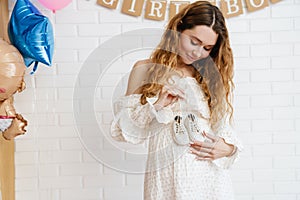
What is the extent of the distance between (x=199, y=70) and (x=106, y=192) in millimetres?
863

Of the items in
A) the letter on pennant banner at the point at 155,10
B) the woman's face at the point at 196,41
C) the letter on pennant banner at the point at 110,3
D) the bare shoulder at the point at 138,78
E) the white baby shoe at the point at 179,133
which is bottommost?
the white baby shoe at the point at 179,133

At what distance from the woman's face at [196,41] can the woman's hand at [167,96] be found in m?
0.12

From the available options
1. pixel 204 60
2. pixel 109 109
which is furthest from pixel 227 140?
pixel 109 109

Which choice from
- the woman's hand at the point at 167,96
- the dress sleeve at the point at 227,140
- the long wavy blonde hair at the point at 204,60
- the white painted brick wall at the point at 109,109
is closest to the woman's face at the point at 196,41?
the long wavy blonde hair at the point at 204,60

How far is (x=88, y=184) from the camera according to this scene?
248 centimetres

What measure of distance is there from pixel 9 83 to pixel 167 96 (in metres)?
0.54

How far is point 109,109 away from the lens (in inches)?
95.6

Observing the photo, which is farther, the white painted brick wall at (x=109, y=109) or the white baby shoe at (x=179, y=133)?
the white painted brick wall at (x=109, y=109)

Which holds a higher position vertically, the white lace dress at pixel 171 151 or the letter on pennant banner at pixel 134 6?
the letter on pennant banner at pixel 134 6

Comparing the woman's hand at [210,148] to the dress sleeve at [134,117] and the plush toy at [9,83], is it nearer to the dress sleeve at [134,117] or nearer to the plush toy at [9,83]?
the dress sleeve at [134,117]

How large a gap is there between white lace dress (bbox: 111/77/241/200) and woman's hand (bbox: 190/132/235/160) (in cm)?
2

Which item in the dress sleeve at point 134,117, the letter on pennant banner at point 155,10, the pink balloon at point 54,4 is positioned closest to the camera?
the dress sleeve at point 134,117

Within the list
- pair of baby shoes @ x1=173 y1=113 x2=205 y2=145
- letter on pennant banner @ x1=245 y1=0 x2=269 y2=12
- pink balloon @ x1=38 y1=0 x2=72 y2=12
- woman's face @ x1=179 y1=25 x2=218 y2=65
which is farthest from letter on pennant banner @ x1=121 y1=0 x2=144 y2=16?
pair of baby shoes @ x1=173 y1=113 x2=205 y2=145

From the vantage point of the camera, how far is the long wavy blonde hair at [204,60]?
1.83m
